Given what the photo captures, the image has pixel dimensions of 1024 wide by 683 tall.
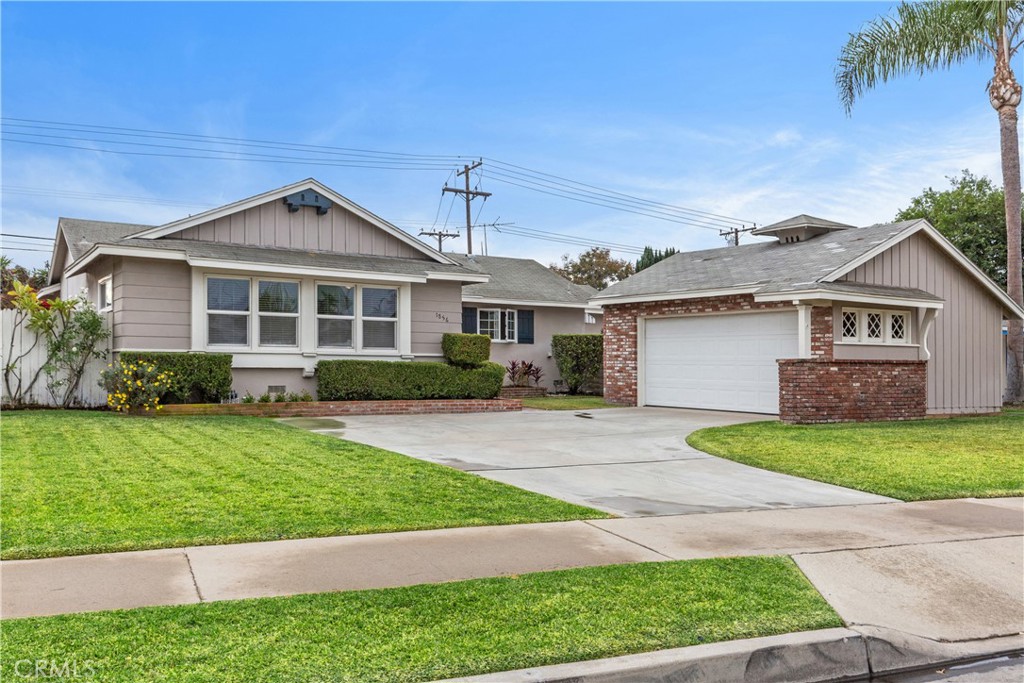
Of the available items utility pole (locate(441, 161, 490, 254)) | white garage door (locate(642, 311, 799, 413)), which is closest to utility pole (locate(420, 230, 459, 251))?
utility pole (locate(441, 161, 490, 254))

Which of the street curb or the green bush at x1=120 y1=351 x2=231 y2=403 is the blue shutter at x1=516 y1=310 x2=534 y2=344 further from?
the street curb

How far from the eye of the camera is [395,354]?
18.5 metres

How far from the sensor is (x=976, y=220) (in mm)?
31641

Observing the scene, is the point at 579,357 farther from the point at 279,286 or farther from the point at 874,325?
the point at 279,286

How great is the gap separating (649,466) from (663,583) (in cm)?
535

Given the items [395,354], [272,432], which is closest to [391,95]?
[395,354]

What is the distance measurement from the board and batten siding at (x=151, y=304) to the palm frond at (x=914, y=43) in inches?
695

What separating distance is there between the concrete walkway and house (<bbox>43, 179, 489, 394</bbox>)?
11.2 metres

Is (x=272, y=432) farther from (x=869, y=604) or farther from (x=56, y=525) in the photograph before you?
(x=869, y=604)

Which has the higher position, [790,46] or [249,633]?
[790,46]

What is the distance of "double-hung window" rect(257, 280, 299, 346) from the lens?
16812mm

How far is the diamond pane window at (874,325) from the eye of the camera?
17078mm

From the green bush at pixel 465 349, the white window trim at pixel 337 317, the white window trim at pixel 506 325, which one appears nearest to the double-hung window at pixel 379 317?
the white window trim at pixel 337 317

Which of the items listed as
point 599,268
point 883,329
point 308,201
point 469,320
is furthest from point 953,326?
point 599,268
